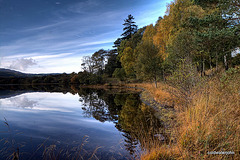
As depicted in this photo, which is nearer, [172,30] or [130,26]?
[172,30]

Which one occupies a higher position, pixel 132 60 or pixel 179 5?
pixel 179 5

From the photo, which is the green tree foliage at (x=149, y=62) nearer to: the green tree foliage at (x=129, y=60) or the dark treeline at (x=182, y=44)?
the dark treeline at (x=182, y=44)

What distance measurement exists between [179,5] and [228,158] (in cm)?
2128

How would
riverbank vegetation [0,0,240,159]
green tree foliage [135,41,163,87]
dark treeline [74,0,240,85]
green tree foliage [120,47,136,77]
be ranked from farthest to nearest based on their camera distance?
green tree foliage [120,47,136,77], green tree foliage [135,41,163,87], dark treeline [74,0,240,85], riverbank vegetation [0,0,240,159]

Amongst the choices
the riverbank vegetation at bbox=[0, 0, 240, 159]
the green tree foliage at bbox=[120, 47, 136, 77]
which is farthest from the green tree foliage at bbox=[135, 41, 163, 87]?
the green tree foliage at bbox=[120, 47, 136, 77]

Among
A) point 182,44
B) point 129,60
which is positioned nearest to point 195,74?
point 182,44

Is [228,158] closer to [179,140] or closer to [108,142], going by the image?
[179,140]

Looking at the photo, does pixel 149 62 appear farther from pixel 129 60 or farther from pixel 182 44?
pixel 129 60

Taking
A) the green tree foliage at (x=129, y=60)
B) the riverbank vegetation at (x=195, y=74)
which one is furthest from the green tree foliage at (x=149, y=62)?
the green tree foliage at (x=129, y=60)

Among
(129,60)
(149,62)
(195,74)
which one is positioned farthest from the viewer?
(129,60)

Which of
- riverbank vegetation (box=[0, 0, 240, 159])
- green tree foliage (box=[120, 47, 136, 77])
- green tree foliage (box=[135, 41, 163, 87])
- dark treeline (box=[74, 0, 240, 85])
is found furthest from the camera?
green tree foliage (box=[120, 47, 136, 77])

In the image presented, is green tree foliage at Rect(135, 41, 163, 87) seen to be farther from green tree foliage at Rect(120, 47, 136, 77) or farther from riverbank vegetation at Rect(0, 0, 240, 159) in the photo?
green tree foliage at Rect(120, 47, 136, 77)

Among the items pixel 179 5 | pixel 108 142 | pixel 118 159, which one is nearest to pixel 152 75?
pixel 179 5

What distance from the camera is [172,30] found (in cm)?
1917
